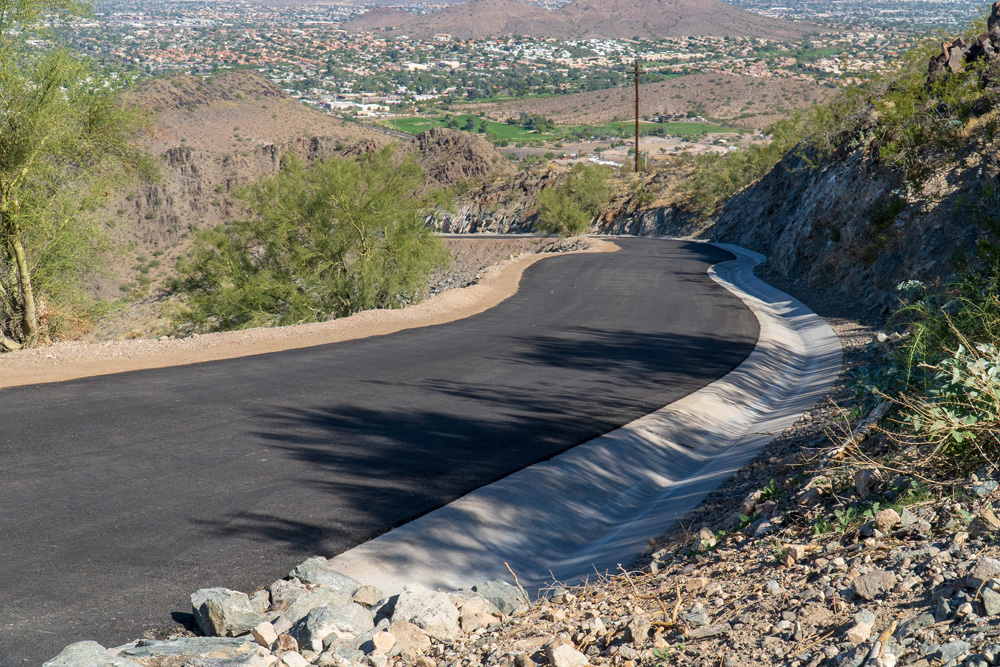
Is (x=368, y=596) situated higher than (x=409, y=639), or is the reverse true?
(x=409, y=639)

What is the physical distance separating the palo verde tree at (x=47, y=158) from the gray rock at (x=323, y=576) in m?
12.9

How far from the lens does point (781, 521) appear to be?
19.9 feet

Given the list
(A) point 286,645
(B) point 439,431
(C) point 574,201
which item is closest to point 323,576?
(A) point 286,645

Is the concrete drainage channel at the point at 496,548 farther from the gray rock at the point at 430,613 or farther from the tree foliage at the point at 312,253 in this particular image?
the tree foliage at the point at 312,253

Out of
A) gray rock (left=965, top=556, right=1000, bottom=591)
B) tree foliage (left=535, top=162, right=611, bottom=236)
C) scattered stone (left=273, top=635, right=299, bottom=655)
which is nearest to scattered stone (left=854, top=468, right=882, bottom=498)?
gray rock (left=965, top=556, right=1000, bottom=591)

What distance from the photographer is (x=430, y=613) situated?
5.12m

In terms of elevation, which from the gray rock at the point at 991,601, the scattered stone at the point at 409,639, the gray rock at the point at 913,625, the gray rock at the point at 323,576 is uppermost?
the gray rock at the point at 991,601

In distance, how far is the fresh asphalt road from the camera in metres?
6.09

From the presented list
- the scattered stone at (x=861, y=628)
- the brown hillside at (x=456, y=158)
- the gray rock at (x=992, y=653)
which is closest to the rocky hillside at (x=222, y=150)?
the brown hillside at (x=456, y=158)

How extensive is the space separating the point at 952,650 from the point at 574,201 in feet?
198

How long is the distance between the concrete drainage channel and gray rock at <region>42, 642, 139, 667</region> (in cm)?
1

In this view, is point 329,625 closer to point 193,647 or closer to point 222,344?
point 193,647

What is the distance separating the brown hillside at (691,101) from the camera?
149m

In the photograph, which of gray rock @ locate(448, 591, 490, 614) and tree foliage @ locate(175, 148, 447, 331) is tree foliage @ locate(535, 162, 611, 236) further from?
gray rock @ locate(448, 591, 490, 614)
